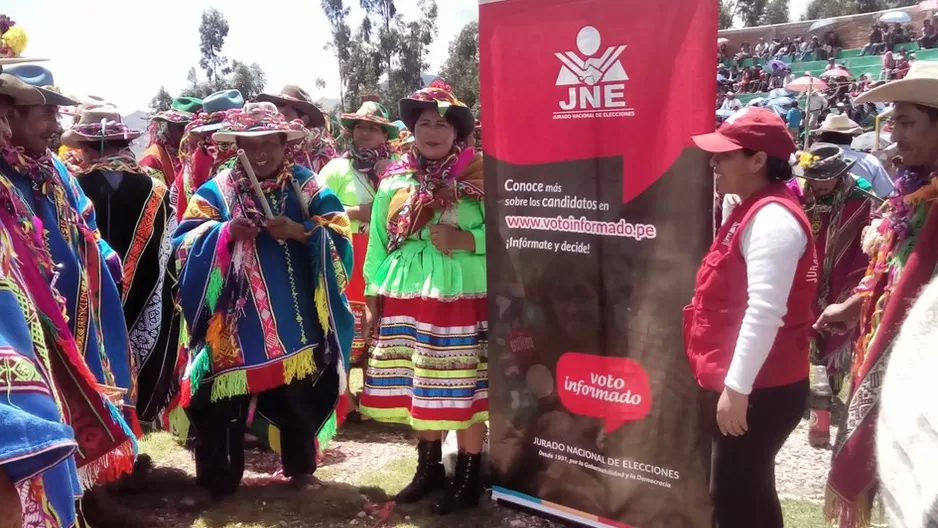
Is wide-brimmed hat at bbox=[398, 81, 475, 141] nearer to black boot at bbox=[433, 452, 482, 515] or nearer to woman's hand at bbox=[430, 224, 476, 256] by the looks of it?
woman's hand at bbox=[430, 224, 476, 256]

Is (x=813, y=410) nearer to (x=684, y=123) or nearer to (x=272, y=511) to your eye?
(x=684, y=123)

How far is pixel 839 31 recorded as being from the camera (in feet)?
104

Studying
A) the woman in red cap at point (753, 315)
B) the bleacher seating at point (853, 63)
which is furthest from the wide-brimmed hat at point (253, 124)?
the bleacher seating at point (853, 63)

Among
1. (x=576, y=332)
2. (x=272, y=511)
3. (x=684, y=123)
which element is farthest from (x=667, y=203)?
(x=272, y=511)

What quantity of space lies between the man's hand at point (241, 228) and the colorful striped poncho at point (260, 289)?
53 millimetres

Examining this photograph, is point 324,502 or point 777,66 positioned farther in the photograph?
point 777,66

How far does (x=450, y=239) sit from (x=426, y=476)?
1.33 m

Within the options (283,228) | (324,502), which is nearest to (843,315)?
(283,228)

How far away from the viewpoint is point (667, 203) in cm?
287

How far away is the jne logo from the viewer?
9.59 feet

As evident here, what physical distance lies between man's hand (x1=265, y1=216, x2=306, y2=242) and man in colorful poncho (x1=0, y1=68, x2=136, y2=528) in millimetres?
792

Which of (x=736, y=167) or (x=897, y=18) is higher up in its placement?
(x=897, y=18)

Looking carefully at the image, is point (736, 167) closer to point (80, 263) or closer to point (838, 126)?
point (80, 263)

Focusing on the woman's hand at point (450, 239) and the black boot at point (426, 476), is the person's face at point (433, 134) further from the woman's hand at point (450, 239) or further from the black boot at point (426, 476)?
the black boot at point (426, 476)
